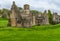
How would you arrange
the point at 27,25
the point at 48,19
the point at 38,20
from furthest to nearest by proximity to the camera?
the point at 48,19 → the point at 38,20 → the point at 27,25

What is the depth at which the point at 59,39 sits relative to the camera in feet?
163

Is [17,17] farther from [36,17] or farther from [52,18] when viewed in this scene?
[52,18]

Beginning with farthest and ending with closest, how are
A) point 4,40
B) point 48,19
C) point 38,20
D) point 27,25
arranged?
1. point 48,19
2. point 38,20
3. point 27,25
4. point 4,40

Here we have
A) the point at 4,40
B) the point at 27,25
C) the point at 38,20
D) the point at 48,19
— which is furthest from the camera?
the point at 48,19

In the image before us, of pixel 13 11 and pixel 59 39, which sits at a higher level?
pixel 13 11

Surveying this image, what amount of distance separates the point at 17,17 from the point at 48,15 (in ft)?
94.6

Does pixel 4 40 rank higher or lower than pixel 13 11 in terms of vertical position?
lower

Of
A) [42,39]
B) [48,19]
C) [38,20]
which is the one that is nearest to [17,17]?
[38,20]

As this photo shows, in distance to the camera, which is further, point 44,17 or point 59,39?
point 44,17

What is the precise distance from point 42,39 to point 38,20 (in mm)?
48917

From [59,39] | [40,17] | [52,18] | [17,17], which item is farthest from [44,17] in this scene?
[59,39]

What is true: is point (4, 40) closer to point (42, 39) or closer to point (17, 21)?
point (42, 39)

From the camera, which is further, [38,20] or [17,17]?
[38,20]

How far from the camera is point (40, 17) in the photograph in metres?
102
